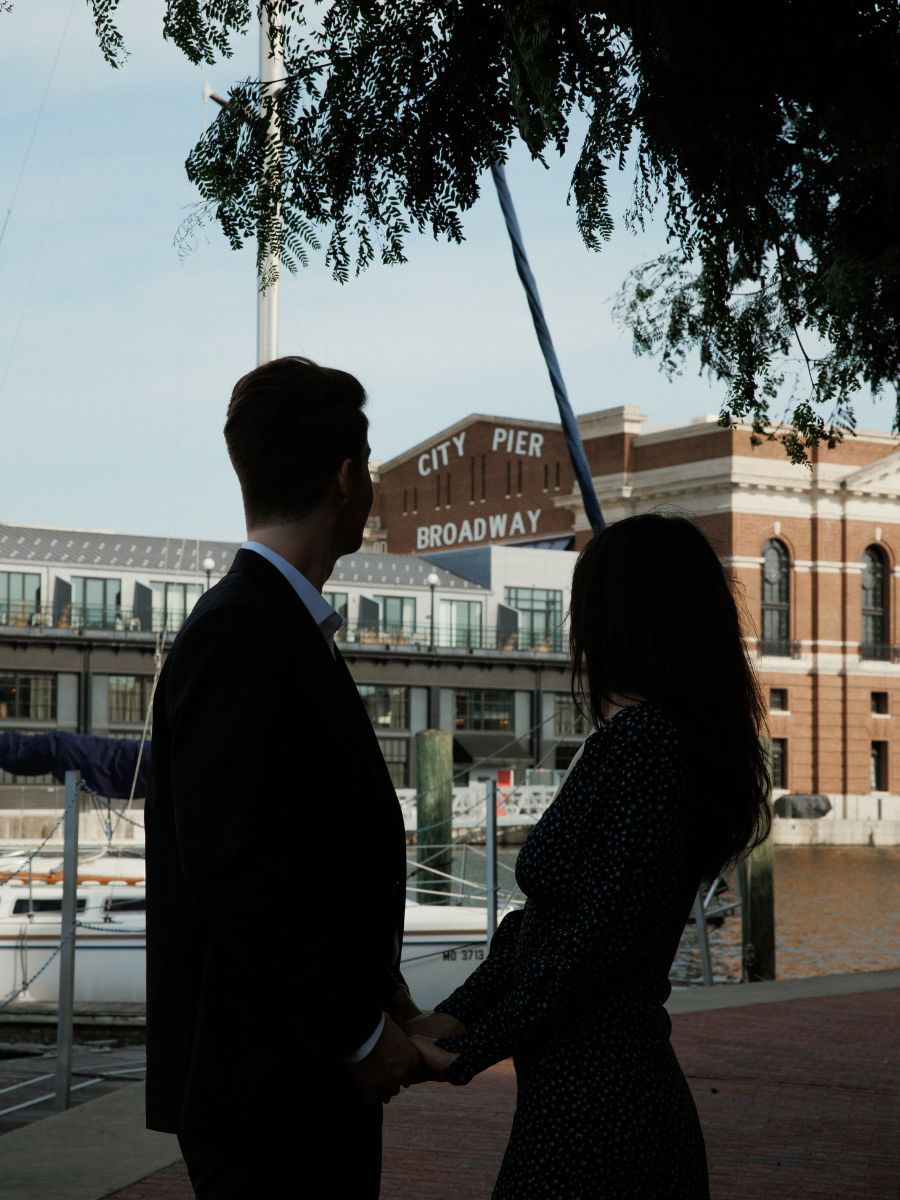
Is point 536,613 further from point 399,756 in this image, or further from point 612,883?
point 612,883

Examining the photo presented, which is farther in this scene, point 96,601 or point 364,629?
point 364,629

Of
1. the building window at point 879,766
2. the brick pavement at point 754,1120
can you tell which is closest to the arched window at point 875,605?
the building window at point 879,766

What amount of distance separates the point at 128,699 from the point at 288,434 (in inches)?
1999

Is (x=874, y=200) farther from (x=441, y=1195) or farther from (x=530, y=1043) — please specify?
(x=530, y=1043)

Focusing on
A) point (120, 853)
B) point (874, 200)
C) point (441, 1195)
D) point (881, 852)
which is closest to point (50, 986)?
point (120, 853)

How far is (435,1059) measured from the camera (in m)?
2.43

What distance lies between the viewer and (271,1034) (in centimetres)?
227

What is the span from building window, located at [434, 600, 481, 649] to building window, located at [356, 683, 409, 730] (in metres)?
3.78

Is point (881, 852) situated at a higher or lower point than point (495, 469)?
lower

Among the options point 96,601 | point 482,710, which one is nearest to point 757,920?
point 96,601

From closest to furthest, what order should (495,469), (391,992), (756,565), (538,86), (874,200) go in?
(391,992), (538,86), (874,200), (756,565), (495,469)

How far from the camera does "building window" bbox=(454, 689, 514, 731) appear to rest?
57219mm

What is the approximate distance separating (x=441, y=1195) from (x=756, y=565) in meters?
50.9

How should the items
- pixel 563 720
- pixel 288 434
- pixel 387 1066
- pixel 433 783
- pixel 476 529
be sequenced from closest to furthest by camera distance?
pixel 387 1066 → pixel 288 434 → pixel 433 783 → pixel 563 720 → pixel 476 529
